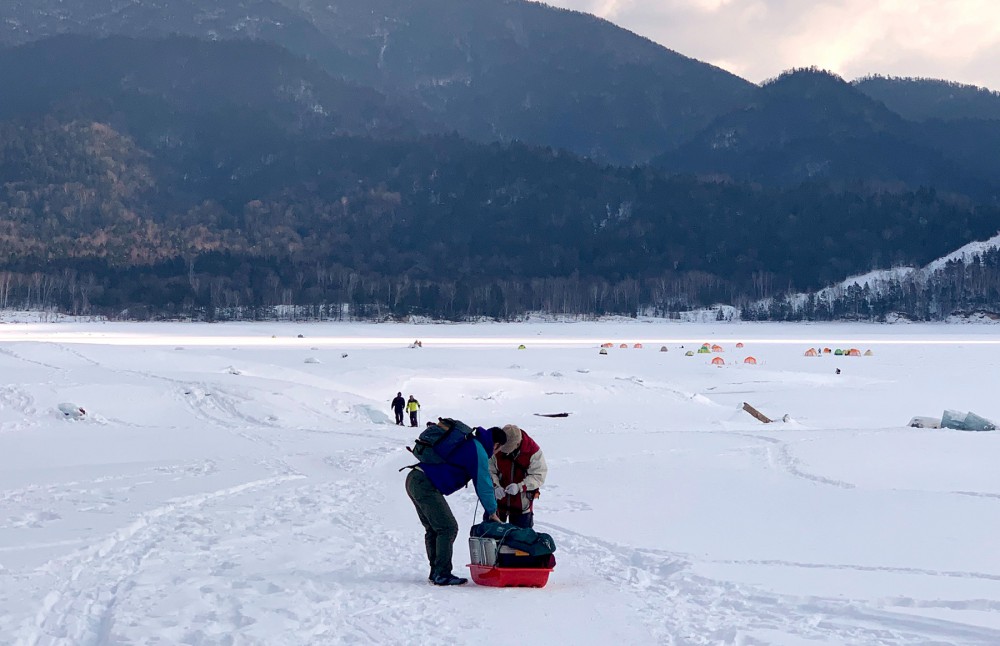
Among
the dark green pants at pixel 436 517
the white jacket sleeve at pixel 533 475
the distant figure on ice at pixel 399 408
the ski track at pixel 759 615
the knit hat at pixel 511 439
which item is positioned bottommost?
the distant figure on ice at pixel 399 408

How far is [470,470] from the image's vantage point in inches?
368

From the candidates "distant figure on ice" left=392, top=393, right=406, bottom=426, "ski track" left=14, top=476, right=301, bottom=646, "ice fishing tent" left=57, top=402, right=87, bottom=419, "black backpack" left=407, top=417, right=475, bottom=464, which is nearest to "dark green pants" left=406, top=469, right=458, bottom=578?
"black backpack" left=407, top=417, right=475, bottom=464

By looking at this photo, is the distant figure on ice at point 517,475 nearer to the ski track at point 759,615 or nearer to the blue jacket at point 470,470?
the blue jacket at point 470,470

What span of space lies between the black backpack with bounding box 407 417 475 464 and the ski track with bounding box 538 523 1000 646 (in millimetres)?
2178

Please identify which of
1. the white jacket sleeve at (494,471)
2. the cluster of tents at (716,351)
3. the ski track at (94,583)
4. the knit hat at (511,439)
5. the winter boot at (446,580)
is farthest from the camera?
the cluster of tents at (716,351)

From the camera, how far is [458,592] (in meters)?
9.20

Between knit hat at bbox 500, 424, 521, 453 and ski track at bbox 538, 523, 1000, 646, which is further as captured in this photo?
knit hat at bbox 500, 424, 521, 453

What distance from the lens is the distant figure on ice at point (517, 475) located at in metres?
10.0

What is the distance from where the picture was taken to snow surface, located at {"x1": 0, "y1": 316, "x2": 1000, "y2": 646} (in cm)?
791

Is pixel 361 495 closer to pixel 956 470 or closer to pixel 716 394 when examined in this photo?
pixel 956 470

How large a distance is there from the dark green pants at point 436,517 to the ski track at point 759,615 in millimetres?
1731

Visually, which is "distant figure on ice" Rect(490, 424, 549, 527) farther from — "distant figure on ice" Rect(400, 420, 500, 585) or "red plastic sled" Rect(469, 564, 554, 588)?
"red plastic sled" Rect(469, 564, 554, 588)

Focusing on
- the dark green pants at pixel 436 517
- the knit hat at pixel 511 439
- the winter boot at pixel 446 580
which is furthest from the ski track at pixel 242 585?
the knit hat at pixel 511 439

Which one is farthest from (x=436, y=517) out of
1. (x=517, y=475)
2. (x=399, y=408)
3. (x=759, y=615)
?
(x=399, y=408)
